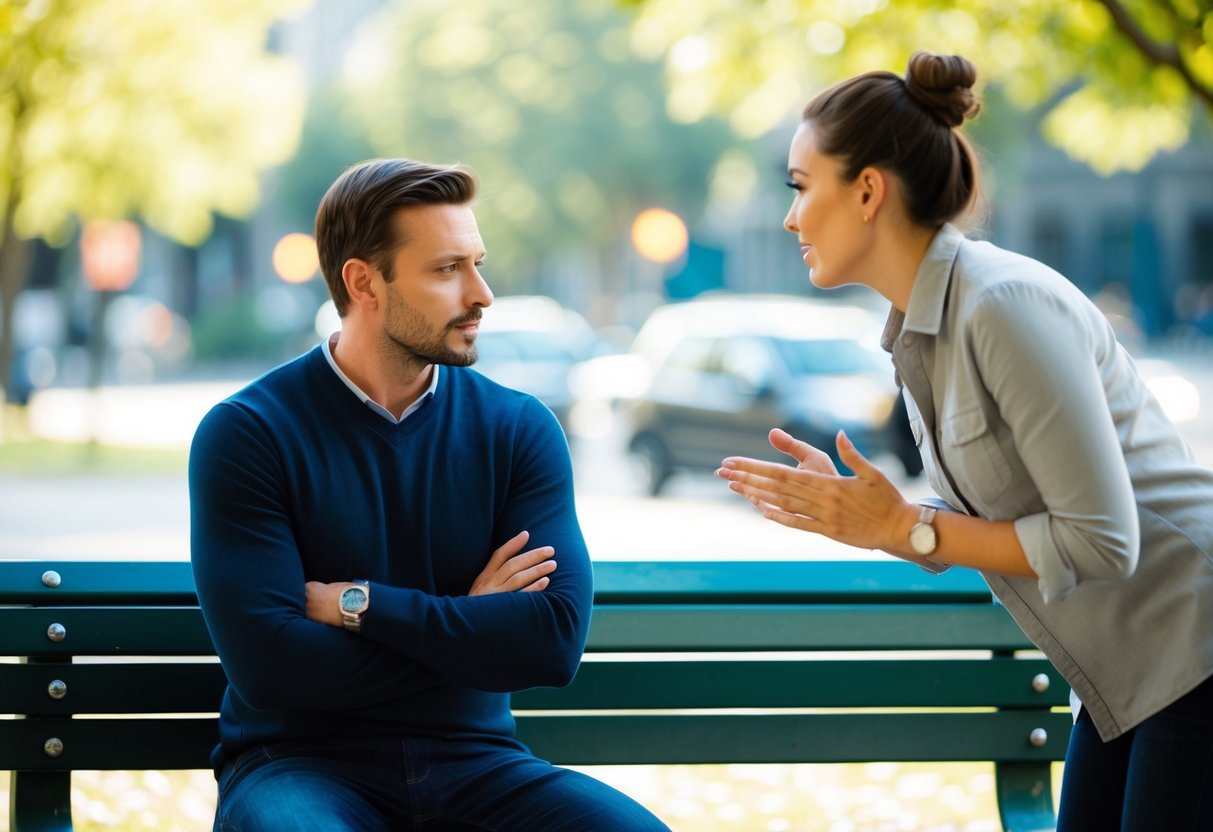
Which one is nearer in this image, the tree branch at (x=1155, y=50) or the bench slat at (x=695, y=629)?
the bench slat at (x=695, y=629)

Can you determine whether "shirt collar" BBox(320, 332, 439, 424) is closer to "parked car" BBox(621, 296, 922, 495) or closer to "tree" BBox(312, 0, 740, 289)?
"parked car" BBox(621, 296, 922, 495)

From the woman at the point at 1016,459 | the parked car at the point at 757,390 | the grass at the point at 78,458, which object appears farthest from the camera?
the grass at the point at 78,458

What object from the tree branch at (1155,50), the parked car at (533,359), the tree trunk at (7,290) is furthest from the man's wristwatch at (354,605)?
the tree trunk at (7,290)

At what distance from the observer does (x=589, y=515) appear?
1620cm

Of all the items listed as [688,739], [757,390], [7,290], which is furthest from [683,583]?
[7,290]

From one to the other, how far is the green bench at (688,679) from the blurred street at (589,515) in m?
5.05

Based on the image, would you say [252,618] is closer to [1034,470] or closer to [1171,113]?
[1034,470]

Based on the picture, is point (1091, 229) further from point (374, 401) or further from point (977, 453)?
point (977, 453)

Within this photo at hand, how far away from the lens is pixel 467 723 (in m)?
3.21

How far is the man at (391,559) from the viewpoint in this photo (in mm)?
3037

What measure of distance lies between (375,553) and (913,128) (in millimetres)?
1358

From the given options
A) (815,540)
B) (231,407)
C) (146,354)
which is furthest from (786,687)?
(146,354)

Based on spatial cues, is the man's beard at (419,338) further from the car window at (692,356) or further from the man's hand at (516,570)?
the car window at (692,356)

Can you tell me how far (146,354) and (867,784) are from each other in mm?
41044
